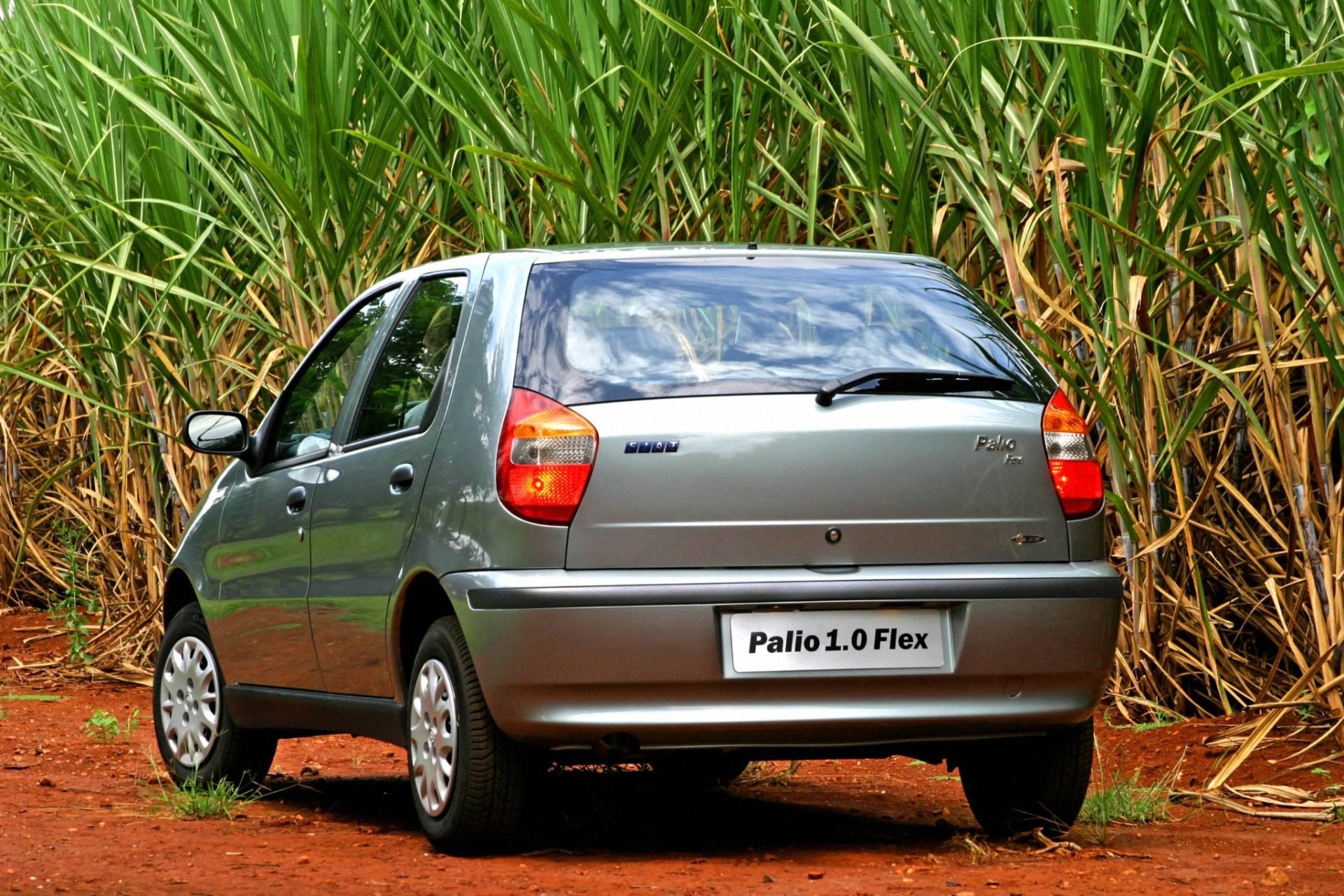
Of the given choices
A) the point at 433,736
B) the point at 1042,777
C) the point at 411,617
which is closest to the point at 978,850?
the point at 1042,777

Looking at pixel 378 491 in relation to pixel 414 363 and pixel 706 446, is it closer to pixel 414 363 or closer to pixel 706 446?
pixel 414 363

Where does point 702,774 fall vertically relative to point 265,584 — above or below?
below

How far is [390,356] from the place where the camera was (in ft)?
16.8

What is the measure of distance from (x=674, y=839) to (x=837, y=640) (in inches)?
39.1

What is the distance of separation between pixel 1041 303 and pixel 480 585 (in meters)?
3.00

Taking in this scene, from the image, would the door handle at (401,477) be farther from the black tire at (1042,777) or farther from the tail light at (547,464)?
the black tire at (1042,777)

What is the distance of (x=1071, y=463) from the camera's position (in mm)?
4402

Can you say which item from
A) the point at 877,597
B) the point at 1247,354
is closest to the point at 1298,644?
the point at 1247,354

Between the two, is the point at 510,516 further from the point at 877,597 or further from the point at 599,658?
the point at 877,597

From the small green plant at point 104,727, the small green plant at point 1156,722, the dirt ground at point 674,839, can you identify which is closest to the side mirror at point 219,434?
the dirt ground at point 674,839

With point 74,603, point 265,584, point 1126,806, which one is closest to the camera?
point 1126,806

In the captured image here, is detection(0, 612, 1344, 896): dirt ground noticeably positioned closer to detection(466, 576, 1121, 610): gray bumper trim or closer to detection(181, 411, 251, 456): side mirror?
detection(466, 576, 1121, 610): gray bumper trim

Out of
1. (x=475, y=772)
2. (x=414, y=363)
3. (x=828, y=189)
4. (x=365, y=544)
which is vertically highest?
(x=828, y=189)

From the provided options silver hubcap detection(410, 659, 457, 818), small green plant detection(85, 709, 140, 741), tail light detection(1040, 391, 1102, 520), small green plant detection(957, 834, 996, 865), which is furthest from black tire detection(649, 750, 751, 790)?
small green plant detection(85, 709, 140, 741)
